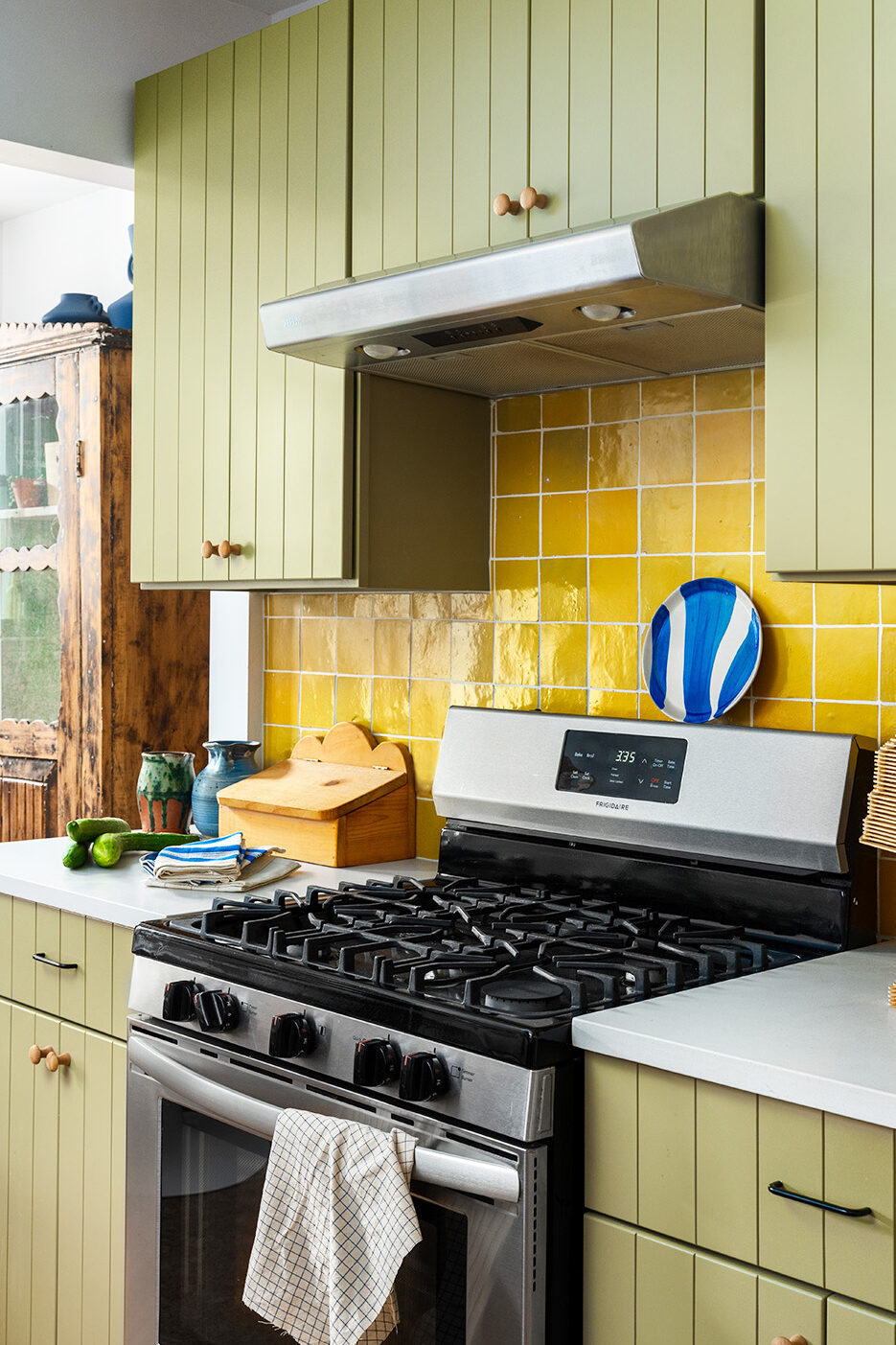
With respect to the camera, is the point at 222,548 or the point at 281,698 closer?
the point at 222,548

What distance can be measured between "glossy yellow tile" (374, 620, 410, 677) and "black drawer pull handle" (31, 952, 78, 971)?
830mm

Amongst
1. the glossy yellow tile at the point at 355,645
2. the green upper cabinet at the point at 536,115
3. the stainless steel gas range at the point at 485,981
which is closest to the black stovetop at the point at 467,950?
the stainless steel gas range at the point at 485,981

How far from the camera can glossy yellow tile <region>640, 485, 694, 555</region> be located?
2193 mm

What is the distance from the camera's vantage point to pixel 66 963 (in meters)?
2.31

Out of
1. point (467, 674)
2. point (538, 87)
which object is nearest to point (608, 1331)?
point (467, 674)

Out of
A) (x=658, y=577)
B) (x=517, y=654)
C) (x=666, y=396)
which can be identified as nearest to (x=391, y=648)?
(x=517, y=654)

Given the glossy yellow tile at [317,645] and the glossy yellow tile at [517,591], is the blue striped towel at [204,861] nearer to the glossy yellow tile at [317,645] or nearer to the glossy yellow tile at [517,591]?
the glossy yellow tile at [317,645]

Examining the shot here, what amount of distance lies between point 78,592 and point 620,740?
1.61 meters

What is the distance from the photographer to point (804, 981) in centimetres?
164

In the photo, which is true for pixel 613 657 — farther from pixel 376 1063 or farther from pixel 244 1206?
pixel 244 1206

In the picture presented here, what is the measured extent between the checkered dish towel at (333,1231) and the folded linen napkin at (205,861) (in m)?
0.70

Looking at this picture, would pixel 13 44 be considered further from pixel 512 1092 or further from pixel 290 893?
pixel 512 1092

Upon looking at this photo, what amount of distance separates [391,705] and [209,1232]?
1.11 meters

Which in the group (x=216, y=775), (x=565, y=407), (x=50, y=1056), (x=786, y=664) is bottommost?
(x=50, y=1056)
